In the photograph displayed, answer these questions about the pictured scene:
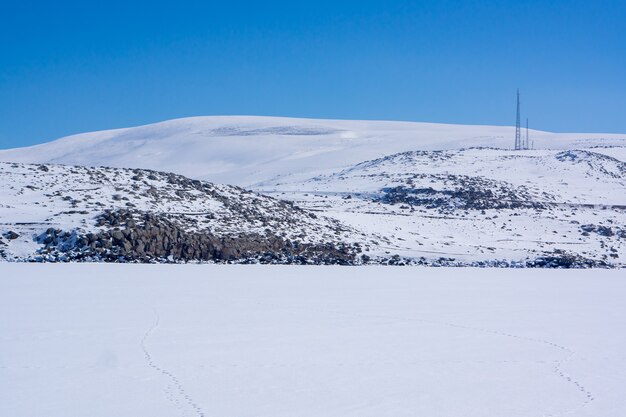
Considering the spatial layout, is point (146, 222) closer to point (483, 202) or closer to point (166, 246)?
point (166, 246)

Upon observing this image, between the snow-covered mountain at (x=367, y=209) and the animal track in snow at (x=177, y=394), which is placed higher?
the snow-covered mountain at (x=367, y=209)

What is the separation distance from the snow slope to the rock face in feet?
75.7

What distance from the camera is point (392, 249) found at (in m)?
19.2

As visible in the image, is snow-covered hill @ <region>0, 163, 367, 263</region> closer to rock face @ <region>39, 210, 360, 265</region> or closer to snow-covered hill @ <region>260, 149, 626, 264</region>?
rock face @ <region>39, 210, 360, 265</region>

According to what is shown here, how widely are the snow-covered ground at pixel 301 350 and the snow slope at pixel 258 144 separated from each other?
30.7 m

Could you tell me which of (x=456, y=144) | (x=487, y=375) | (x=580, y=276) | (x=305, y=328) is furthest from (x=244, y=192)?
(x=456, y=144)

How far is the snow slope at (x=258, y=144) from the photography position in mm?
51531

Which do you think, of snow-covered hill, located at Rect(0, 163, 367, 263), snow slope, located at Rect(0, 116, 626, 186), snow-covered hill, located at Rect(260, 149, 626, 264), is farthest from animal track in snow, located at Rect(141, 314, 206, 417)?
snow slope, located at Rect(0, 116, 626, 186)

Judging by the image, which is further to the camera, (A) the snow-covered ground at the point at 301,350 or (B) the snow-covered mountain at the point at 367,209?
(B) the snow-covered mountain at the point at 367,209

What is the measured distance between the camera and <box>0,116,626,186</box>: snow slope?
51531 millimetres

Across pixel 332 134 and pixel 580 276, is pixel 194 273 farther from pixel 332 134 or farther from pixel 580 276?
pixel 332 134

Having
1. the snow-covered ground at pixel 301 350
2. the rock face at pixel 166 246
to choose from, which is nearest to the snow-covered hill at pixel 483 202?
the rock face at pixel 166 246

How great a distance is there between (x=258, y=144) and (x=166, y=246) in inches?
1802

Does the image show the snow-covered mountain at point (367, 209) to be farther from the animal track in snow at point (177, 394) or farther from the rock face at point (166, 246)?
the animal track in snow at point (177, 394)
